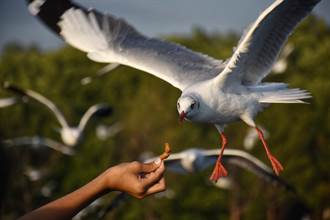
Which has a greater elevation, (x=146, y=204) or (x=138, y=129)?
(x=138, y=129)

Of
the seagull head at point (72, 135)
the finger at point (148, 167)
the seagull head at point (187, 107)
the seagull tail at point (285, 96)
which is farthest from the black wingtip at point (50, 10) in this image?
the seagull head at point (72, 135)

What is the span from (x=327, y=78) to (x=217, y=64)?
2583cm

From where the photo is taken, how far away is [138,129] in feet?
119

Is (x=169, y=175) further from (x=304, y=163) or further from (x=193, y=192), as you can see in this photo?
(x=304, y=163)

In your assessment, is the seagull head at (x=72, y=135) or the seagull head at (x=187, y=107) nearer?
the seagull head at (x=187, y=107)

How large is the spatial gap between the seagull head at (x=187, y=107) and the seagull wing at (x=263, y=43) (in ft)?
1.57

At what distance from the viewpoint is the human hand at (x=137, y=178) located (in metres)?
3.60

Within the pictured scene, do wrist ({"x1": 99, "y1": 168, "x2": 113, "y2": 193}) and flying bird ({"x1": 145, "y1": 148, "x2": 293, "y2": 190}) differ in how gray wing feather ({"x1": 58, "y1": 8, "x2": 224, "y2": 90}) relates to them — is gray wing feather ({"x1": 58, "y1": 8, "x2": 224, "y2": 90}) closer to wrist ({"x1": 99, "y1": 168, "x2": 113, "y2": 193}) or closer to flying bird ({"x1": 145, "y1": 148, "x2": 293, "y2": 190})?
flying bird ({"x1": 145, "y1": 148, "x2": 293, "y2": 190})

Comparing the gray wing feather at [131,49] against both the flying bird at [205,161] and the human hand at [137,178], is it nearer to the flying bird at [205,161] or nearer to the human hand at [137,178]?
the flying bird at [205,161]

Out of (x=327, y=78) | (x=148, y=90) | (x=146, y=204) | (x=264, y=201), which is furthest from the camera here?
(x=148, y=90)

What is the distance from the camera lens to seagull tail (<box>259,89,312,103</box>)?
26.7ft

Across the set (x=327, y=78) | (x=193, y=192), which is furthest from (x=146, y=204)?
(x=327, y=78)

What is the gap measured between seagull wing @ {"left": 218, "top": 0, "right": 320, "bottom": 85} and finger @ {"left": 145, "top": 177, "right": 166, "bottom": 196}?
4155 mm

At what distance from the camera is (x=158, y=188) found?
3576 millimetres
